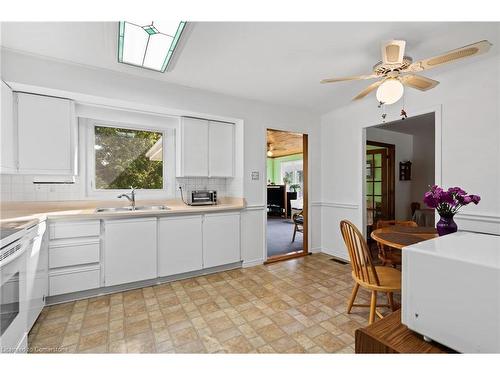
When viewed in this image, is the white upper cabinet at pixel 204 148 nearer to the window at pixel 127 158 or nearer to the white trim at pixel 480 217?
the window at pixel 127 158

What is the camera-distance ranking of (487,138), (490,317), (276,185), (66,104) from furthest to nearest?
(276,185), (66,104), (487,138), (490,317)

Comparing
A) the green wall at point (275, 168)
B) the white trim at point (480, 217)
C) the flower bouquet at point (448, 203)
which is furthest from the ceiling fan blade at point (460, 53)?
the green wall at point (275, 168)

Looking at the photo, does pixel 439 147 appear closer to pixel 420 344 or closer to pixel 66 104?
pixel 420 344

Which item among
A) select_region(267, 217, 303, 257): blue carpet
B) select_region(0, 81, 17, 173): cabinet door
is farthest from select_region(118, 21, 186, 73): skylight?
select_region(267, 217, 303, 257): blue carpet

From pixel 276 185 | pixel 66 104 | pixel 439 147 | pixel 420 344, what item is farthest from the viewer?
pixel 276 185

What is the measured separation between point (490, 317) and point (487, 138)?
8.33 ft

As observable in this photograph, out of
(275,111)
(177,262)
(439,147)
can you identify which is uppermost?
(275,111)

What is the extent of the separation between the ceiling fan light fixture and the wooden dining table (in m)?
1.15

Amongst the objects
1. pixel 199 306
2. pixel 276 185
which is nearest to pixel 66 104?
pixel 199 306

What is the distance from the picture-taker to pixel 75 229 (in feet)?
7.70

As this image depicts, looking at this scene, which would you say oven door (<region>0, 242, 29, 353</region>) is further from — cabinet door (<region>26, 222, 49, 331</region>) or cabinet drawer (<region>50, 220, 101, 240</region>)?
cabinet drawer (<region>50, 220, 101, 240</region>)

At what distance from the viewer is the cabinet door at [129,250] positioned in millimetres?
2496

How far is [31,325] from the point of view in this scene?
6.14 feet
